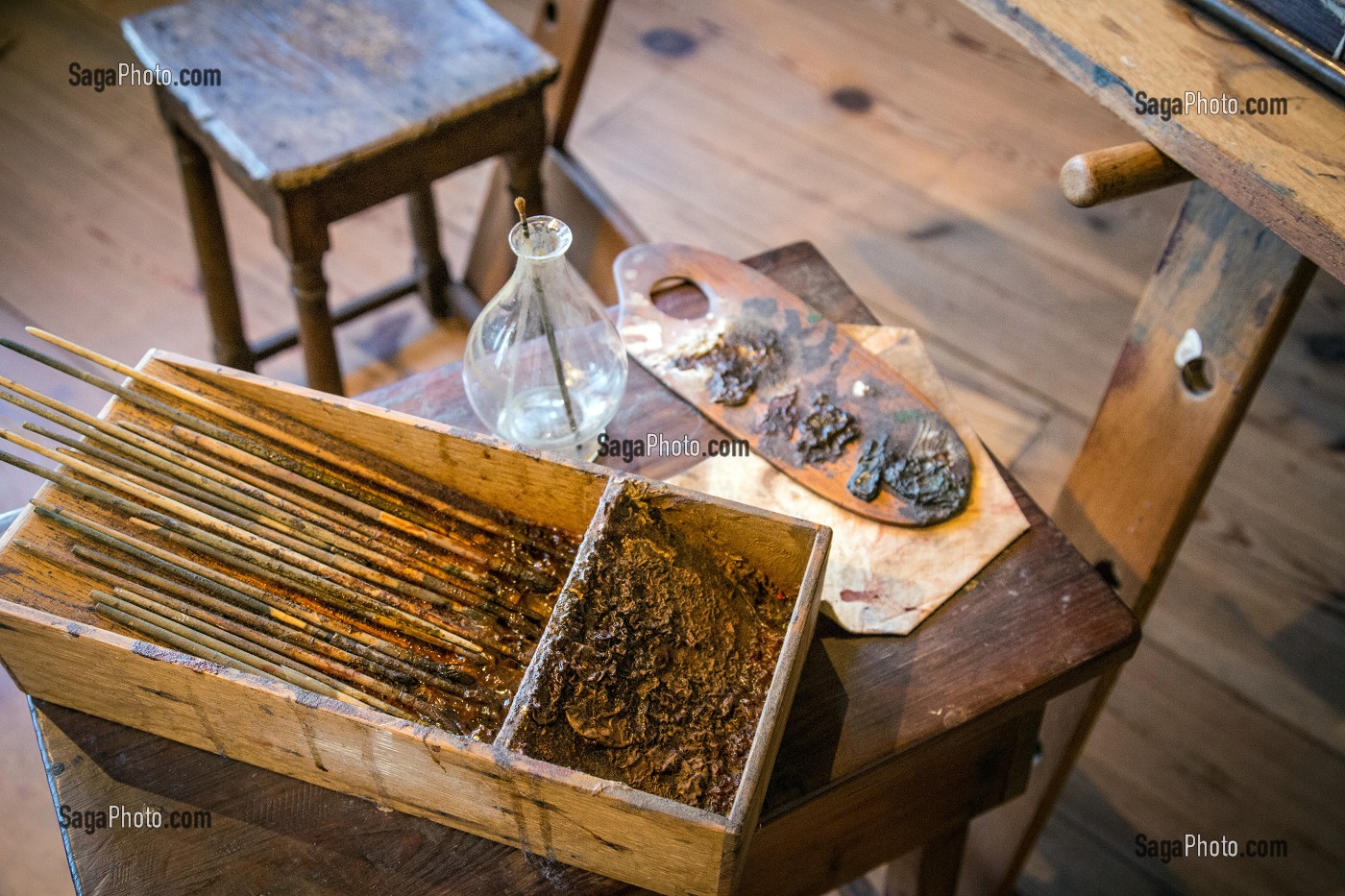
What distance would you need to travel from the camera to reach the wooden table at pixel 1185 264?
3.60 feet

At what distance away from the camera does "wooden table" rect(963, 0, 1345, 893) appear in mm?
1099

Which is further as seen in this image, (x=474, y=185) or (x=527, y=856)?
(x=474, y=185)

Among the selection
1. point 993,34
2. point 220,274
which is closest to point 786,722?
point 220,274

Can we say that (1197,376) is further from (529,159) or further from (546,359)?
(529,159)

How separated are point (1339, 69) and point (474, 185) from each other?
73.5 inches

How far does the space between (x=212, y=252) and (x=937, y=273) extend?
54.7 inches

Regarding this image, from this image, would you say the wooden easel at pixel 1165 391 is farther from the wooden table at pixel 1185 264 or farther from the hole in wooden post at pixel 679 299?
the hole in wooden post at pixel 679 299

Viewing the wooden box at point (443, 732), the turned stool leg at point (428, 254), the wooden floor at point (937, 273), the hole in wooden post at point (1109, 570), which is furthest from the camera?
the turned stool leg at point (428, 254)

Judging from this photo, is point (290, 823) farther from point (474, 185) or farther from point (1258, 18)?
point (474, 185)

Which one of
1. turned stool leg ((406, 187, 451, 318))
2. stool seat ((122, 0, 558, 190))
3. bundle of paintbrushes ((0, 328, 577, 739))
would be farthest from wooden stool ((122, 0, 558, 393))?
bundle of paintbrushes ((0, 328, 577, 739))

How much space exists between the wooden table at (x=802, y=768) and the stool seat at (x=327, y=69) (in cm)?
49

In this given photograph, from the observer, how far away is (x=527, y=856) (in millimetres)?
973
